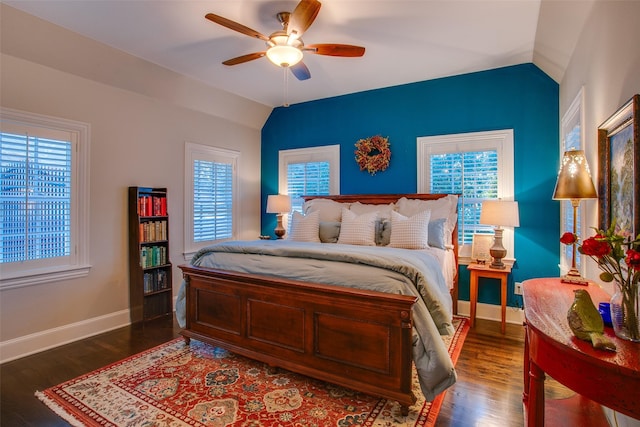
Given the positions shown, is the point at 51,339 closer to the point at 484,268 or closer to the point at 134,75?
the point at 134,75

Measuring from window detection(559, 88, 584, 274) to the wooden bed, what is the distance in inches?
68.4

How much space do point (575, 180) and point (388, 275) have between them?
1.28 metres

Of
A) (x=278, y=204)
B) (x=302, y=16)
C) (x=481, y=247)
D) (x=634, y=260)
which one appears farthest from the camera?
(x=278, y=204)

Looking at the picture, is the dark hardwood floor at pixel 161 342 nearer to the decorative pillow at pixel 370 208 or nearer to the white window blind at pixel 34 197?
the white window blind at pixel 34 197

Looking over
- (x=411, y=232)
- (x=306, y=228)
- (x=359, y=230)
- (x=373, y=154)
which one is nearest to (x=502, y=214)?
(x=411, y=232)

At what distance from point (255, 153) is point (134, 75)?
2162 mm

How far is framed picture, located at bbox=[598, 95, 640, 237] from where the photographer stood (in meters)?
1.44

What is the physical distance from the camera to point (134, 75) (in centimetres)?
354

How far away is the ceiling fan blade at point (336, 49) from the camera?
2.65 meters

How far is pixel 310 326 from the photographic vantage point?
2.29m

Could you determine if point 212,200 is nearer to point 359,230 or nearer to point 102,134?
point 102,134

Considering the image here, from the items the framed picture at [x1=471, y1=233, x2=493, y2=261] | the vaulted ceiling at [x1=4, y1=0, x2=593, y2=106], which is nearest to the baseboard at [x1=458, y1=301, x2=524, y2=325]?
the framed picture at [x1=471, y1=233, x2=493, y2=261]

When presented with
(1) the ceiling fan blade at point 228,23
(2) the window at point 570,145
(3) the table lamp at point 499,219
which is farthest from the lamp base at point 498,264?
(1) the ceiling fan blade at point 228,23

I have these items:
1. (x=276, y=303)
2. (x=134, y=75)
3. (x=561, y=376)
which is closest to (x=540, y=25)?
(x=561, y=376)
